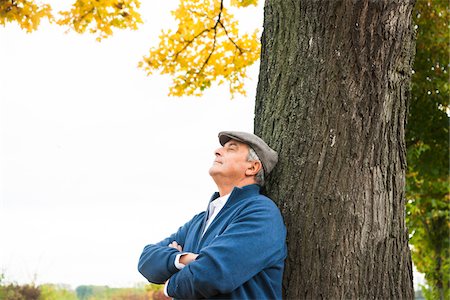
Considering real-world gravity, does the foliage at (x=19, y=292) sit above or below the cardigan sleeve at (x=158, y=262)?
below

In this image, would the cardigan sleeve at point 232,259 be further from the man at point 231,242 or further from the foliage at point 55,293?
the foliage at point 55,293

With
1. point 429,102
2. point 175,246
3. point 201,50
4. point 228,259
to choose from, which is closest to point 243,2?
point 201,50

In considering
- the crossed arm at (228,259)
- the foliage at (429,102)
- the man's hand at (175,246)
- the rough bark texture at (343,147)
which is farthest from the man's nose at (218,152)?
the foliage at (429,102)

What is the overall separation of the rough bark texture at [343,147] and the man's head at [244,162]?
92 millimetres

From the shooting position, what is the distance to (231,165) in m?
3.50

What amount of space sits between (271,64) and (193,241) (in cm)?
119

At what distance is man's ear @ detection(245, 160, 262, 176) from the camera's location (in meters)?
3.48

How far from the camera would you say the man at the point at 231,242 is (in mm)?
2963

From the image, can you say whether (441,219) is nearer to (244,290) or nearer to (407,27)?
(407,27)

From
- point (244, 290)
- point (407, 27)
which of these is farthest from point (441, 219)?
point (244, 290)

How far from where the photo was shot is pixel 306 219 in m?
3.34

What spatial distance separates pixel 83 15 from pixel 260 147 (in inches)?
157

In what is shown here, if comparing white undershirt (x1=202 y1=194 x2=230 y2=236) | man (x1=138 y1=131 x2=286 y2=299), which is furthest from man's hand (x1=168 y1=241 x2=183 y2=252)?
white undershirt (x1=202 y1=194 x2=230 y2=236)

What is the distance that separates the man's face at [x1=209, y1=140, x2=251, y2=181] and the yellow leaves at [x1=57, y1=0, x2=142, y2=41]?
3773 millimetres
